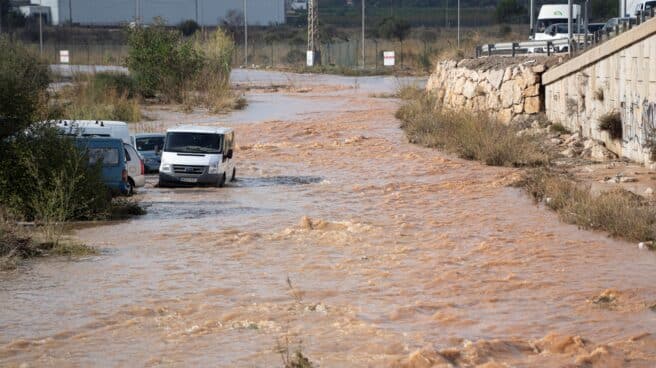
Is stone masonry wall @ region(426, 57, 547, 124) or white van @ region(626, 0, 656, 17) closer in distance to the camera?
white van @ region(626, 0, 656, 17)

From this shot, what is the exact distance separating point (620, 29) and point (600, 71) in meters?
1.58

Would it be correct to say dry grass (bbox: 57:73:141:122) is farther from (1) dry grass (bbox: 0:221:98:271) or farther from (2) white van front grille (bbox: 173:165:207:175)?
(1) dry grass (bbox: 0:221:98:271)

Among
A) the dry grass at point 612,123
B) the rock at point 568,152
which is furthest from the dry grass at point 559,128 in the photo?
the dry grass at point 612,123

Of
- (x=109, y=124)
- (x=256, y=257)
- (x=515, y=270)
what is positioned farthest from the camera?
(x=109, y=124)

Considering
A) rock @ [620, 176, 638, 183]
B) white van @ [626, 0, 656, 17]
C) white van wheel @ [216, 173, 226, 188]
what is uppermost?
white van @ [626, 0, 656, 17]

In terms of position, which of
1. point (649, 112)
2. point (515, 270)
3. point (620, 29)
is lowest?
point (515, 270)

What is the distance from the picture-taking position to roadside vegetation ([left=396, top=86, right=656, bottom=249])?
22344 mm

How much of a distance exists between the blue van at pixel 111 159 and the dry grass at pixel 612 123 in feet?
41.6

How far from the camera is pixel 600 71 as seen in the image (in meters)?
32.9

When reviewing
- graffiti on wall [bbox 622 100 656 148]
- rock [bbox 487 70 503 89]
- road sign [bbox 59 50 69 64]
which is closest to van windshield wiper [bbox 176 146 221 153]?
graffiti on wall [bbox 622 100 656 148]

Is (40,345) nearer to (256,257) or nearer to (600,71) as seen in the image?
(256,257)

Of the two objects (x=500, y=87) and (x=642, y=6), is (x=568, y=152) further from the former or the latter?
(x=642, y=6)

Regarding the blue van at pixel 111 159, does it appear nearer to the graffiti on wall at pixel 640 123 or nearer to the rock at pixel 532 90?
the graffiti on wall at pixel 640 123

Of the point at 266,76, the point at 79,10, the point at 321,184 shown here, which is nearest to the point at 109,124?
the point at 321,184
